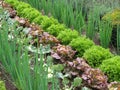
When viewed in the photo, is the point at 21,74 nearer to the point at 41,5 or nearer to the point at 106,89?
the point at 106,89

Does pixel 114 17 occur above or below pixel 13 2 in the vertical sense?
above

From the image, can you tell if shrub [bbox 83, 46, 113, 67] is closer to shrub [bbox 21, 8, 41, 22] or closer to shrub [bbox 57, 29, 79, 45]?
shrub [bbox 57, 29, 79, 45]

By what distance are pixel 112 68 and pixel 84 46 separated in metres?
0.68

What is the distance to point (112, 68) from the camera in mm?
3662

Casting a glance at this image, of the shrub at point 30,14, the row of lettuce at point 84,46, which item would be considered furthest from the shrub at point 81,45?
the shrub at point 30,14

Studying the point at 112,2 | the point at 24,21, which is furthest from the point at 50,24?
the point at 112,2

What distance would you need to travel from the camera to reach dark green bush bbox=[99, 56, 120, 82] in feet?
12.0

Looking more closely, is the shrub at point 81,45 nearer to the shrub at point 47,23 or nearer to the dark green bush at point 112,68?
the dark green bush at point 112,68

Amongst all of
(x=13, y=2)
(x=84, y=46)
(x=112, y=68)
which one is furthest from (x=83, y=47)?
(x=13, y=2)

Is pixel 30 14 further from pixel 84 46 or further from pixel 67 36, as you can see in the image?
pixel 84 46

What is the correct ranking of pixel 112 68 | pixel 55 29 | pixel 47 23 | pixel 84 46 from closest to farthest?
pixel 112 68 → pixel 84 46 → pixel 55 29 → pixel 47 23

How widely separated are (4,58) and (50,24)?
82.7 inches

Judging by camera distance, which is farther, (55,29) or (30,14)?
(30,14)

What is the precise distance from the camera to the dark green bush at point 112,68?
3.65 meters
